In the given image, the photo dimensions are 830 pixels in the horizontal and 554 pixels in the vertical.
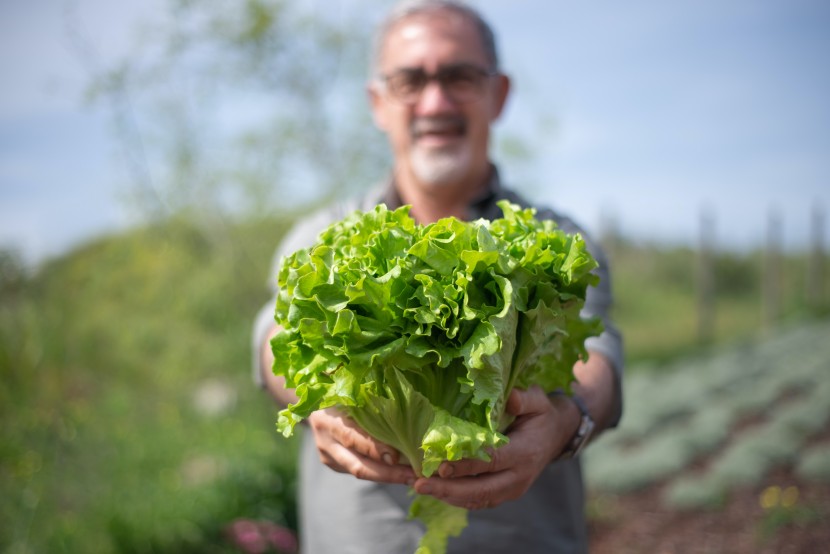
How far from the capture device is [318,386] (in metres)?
1.89

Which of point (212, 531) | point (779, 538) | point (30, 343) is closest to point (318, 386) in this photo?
point (212, 531)

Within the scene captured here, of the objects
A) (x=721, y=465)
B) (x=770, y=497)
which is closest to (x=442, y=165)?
(x=770, y=497)

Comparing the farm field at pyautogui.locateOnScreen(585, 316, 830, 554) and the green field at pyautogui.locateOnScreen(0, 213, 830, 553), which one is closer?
the green field at pyautogui.locateOnScreen(0, 213, 830, 553)

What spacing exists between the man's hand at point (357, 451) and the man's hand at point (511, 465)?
11 cm

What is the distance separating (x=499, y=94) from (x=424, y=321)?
1.79 meters

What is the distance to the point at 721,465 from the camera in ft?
23.0

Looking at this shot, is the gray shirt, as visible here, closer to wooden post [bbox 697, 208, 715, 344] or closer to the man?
the man

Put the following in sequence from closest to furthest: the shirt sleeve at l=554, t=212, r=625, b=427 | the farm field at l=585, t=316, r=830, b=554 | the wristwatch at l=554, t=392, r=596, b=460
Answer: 1. the wristwatch at l=554, t=392, r=596, b=460
2. the shirt sleeve at l=554, t=212, r=625, b=427
3. the farm field at l=585, t=316, r=830, b=554

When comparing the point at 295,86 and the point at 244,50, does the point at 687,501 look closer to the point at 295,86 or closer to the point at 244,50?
the point at 295,86

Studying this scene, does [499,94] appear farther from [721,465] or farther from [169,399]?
[169,399]

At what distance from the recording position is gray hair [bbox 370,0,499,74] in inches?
117

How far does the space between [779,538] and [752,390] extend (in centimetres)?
427

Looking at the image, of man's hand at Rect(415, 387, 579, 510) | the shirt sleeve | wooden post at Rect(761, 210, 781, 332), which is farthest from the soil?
wooden post at Rect(761, 210, 781, 332)

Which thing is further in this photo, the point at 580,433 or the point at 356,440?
the point at 580,433
